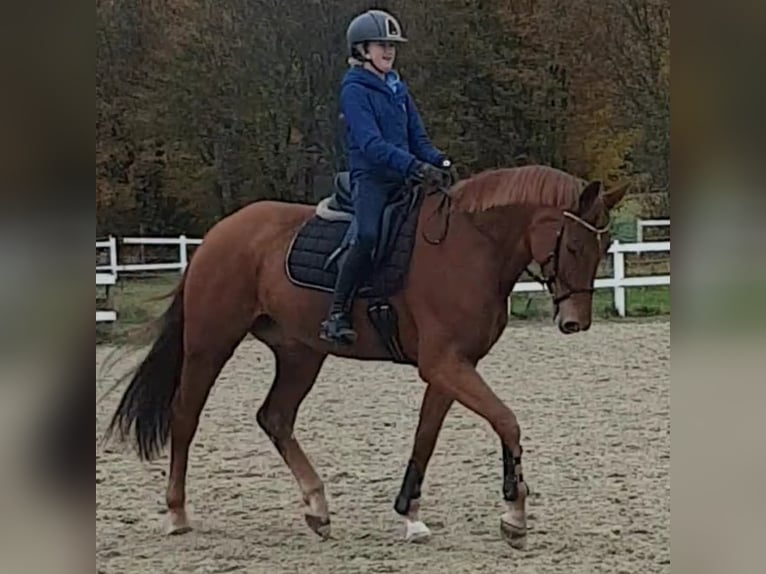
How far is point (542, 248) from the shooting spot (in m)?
2.28

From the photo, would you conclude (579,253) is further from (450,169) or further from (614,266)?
(450,169)

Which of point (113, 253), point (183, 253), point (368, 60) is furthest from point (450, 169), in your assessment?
point (113, 253)

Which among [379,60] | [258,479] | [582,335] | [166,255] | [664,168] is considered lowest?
[258,479]

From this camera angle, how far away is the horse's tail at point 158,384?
228 cm

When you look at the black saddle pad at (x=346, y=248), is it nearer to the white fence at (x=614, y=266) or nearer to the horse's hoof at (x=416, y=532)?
the white fence at (x=614, y=266)

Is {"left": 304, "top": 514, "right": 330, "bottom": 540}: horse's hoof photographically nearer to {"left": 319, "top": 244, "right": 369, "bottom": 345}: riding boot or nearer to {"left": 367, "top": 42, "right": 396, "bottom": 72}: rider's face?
{"left": 319, "top": 244, "right": 369, "bottom": 345}: riding boot

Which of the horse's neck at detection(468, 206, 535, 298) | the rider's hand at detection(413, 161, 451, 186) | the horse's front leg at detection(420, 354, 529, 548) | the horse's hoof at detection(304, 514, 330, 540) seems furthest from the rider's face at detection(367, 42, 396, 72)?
the horse's hoof at detection(304, 514, 330, 540)

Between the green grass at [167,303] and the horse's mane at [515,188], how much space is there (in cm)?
19

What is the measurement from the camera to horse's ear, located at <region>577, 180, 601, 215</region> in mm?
2275
